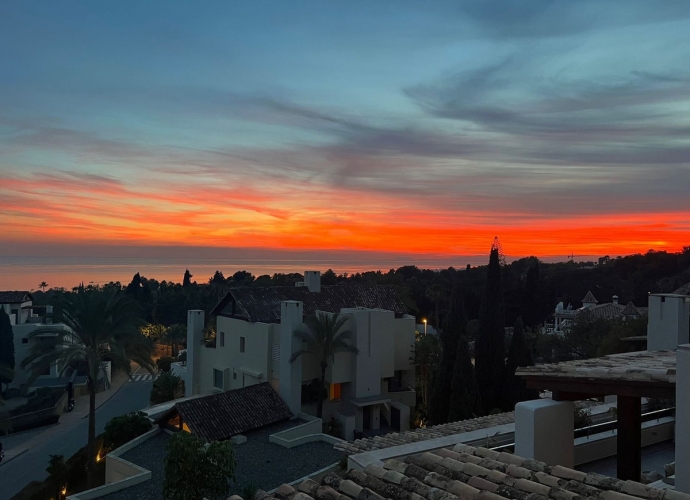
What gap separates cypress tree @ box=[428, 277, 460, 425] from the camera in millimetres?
23562

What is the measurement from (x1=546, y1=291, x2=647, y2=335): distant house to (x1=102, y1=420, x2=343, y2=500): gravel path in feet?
82.8

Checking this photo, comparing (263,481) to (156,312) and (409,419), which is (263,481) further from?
(156,312)

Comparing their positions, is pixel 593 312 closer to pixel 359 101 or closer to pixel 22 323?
pixel 359 101

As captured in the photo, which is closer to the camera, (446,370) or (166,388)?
(446,370)

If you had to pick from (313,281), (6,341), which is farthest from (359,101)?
(6,341)

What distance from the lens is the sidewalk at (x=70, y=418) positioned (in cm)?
2752

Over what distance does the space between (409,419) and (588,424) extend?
18.7m

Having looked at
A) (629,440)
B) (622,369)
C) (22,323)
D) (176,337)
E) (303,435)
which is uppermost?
(622,369)

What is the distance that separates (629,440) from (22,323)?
50.0 meters

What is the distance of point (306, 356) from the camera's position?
24469mm

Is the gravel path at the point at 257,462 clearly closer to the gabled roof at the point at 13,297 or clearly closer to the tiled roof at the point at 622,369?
the tiled roof at the point at 622,369

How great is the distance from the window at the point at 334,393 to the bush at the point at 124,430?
7.66 metres

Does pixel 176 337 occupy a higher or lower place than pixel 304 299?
lower

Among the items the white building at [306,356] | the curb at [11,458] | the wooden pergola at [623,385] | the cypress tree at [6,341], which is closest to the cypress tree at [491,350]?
the white building at [306,356]
